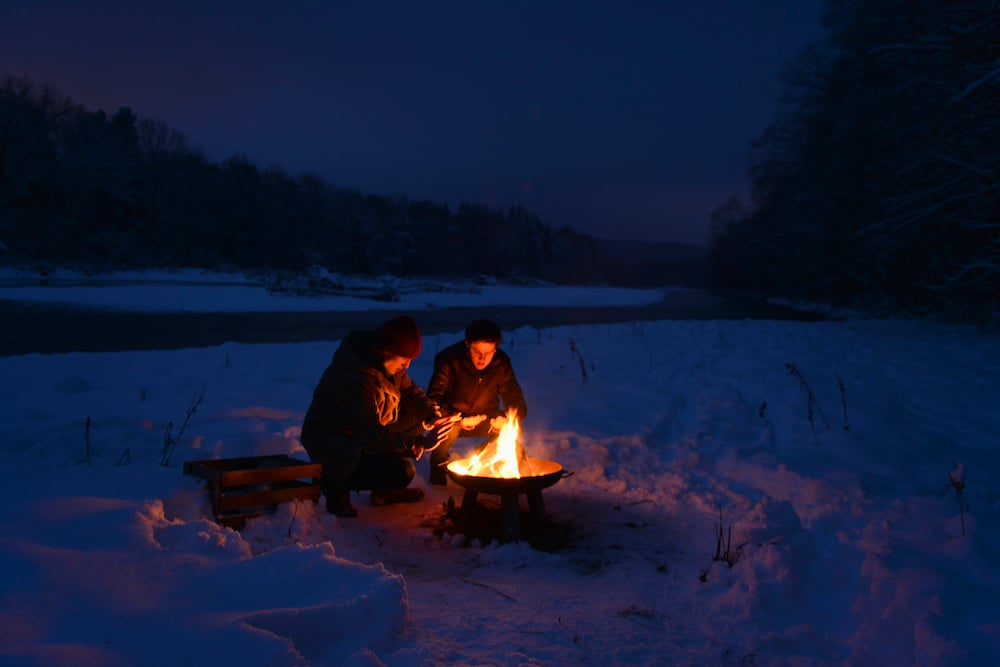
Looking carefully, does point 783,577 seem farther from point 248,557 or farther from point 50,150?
point 50,150

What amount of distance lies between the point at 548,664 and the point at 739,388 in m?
6.17

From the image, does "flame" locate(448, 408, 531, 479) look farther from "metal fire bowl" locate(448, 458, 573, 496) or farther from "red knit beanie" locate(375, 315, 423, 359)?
"red knit beanie" locate(375, 315, 423, 359)

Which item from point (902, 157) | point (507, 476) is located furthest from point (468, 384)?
point (902, 157)

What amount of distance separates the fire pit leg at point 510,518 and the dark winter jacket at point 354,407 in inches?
30.7

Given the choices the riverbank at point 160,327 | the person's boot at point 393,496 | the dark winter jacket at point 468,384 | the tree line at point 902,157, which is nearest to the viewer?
the person's boot at point 393,496

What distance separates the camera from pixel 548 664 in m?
2.84

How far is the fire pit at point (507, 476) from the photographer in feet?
14.1

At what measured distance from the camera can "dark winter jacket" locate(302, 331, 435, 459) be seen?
4539mm

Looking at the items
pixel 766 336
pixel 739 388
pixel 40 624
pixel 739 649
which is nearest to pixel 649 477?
pixel 739 649

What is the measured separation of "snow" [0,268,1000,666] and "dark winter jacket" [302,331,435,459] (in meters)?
0.54

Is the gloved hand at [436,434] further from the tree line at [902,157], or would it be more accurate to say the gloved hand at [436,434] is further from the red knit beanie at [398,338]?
the tree line at [902,157]

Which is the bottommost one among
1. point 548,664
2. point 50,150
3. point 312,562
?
point 548,664

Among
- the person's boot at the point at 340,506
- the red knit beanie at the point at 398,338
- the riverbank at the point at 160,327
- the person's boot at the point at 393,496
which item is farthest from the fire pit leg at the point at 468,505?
the riverbank at the point at 160,327

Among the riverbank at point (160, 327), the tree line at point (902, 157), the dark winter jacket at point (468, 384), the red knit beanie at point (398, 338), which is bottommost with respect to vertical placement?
the riverbank at point (160, 327)
